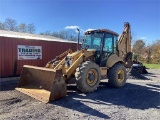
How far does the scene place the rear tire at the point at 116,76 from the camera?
8.13m

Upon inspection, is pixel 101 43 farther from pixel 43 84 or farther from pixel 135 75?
pixel 135 75

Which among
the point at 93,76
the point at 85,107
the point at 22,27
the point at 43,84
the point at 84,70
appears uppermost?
the point at 22,27

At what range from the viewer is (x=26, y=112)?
196 inches

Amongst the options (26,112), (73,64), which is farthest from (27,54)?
(26,112)

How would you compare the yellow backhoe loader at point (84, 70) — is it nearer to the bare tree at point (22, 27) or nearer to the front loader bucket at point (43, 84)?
the front loader bucket at point (43, 84)

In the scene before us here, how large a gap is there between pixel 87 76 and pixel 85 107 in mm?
1663

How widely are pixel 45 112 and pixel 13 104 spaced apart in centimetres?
125

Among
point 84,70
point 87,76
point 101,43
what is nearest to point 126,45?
point 101,43

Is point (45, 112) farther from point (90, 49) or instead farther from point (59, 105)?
point (90, 49)

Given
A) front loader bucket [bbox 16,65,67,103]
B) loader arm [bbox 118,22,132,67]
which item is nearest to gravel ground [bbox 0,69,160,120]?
front loader bucket [bbox 16,65,67,103]

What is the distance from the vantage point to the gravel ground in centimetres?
484

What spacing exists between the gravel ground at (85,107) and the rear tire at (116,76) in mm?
1101

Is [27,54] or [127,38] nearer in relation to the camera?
[127,38]

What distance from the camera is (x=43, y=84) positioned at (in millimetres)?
6707
